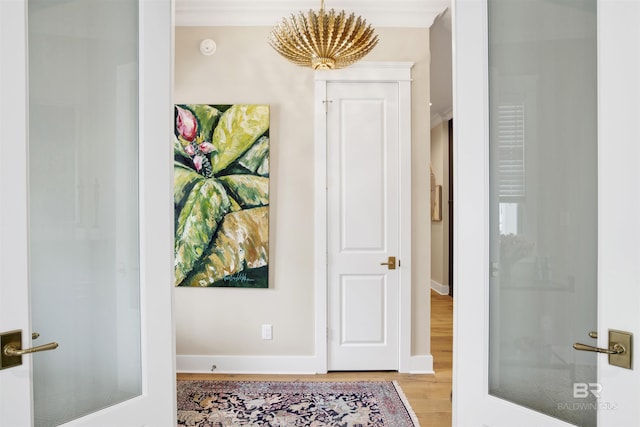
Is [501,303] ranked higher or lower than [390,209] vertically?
lower

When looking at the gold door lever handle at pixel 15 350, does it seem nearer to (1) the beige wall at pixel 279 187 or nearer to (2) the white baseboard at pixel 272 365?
(1) the beige wall at pixel 279 187

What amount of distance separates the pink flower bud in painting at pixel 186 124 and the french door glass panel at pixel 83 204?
173 centimetres

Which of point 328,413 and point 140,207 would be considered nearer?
point 140,207

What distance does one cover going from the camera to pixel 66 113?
3.87 ft

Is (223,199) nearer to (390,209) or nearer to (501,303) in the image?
(390,209)

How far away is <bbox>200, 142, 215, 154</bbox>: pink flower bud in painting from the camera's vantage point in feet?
9.81

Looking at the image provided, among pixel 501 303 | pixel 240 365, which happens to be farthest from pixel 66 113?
pixel 240 365

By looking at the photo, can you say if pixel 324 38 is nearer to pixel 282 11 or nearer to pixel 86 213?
pixel 282 11

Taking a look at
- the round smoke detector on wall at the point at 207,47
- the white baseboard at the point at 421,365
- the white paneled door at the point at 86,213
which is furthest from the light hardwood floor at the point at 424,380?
the round smoke detector on wall at the point at 207,47

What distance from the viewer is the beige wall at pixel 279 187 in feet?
9.98

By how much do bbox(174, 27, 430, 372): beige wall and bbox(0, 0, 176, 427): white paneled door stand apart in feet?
5.65

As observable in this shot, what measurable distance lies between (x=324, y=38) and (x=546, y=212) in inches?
55.6

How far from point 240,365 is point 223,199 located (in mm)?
1350

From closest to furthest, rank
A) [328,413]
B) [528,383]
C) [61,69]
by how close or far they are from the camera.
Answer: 1. [61,69]
2. [528,383]
3. [328,413]
